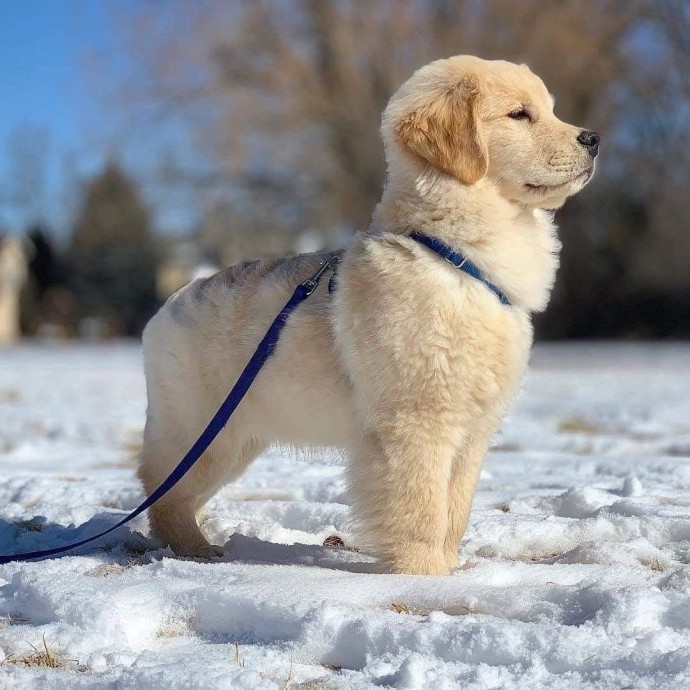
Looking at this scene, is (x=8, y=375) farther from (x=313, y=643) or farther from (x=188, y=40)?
(x=313, y=643)

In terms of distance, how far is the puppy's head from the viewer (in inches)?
127

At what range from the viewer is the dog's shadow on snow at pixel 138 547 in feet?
11.1

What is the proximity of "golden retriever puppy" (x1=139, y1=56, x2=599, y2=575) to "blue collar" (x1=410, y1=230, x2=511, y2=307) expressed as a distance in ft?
0.07

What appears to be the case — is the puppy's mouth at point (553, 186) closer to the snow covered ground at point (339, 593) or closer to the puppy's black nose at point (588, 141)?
the puppy's black nose at point (588, 141)

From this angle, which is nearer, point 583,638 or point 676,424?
point 583,638

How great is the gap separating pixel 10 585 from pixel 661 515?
7.90ft

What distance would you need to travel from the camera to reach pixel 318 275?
3.39 m

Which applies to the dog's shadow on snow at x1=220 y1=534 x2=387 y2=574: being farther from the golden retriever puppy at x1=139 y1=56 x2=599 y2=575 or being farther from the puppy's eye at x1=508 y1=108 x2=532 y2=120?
the puppy's eye at x1=508 y1=108 x2=532 y2=120

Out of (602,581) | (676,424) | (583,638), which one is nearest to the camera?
(583,638)

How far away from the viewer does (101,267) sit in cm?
4575

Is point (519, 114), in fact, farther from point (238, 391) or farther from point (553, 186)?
point (238, 391)

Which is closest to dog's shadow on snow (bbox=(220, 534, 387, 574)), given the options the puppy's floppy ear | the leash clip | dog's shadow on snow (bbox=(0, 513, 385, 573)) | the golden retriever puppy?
dog's shadow on snow (bbox=(0, 513, 385, 573))

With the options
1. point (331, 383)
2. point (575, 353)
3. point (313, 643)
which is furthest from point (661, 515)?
point (575, 353)

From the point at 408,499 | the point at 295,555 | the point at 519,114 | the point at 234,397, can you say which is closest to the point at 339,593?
the point at 408,499
